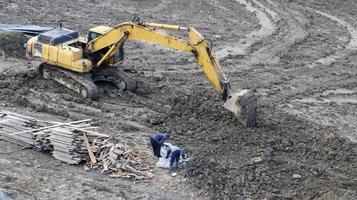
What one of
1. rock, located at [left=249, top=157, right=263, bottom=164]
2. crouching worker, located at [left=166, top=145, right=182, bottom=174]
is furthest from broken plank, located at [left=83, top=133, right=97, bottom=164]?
rock, located at [left=249, top=157, right=263, bottom=164]

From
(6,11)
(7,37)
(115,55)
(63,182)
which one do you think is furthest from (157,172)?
(6,11)

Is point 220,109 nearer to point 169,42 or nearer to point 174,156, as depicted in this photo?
point 169,42

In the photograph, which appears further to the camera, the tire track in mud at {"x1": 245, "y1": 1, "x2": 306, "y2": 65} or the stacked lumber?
the tire track in mud at {"x1": 245, "y1": 1, "x2": 306, "y2": 65}

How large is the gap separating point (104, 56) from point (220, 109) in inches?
137

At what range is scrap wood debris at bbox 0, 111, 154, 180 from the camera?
514 inches

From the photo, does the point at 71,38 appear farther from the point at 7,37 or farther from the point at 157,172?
the point at 157,172

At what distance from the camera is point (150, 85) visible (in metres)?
18.3

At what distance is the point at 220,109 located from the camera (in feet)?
52.5

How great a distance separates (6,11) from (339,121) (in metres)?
15.5

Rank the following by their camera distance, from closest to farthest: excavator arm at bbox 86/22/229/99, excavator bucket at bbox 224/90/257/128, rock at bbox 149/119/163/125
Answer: excavator bucket at bbox 224/90/257/128, excavator arm at bbox 86/22/229/99, rock at bbox 149/119/163/125

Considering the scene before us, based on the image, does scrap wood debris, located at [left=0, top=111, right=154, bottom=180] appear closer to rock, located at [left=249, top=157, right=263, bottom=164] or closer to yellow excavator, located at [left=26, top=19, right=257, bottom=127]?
rock, located at [left=249, top=157, right=263, bottom=164]

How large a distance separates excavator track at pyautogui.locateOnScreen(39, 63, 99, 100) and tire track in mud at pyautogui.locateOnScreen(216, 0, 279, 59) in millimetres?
6521

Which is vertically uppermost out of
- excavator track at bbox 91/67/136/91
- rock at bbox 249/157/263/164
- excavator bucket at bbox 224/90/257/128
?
excavator bucket at bbox 224/90/257/128

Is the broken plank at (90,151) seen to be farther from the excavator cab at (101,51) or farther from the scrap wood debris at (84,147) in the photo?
the excavator cab at (101,51)
